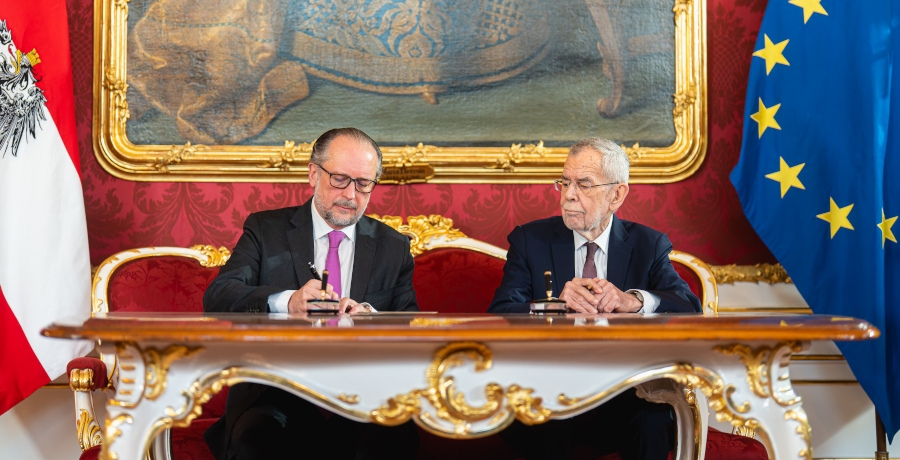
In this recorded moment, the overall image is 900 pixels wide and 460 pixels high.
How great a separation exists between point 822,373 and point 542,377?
230 centimetres

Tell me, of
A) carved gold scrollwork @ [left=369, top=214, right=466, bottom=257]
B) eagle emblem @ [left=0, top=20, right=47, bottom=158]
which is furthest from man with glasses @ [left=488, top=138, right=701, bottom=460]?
eagle emblem @ [left=0, top=20, right=47, bottom=158]

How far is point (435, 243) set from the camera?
3406 mm

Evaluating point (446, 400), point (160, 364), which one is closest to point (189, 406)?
point (160, 364)

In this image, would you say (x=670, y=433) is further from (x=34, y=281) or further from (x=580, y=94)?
(x=34, y=281)

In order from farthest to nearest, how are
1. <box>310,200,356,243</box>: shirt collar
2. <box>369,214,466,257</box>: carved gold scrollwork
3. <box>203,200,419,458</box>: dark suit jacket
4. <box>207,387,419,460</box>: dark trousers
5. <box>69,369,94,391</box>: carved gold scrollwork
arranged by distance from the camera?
1. <box>369,214,466,257</box>: carved gold scrollwork
2. <box>310,200,356,243</box>: shirt collar
3. <box>203,200,419,458</box>: dark suit jacket
4. <box>69,369,94,391</box>: carved gold scrollwork
5. <box>207,387,419,460</box>: dark trousers

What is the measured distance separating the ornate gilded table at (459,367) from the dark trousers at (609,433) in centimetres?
62

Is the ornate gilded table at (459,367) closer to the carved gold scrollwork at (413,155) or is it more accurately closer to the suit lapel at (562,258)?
the suit lapel at (562,258)

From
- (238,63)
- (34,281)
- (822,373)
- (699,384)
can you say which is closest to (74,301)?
(34,281)

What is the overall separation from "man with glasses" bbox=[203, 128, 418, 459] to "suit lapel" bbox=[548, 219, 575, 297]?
0.49m

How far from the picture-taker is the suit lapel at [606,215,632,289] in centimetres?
290

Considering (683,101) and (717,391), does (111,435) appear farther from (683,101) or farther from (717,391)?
(683,101)

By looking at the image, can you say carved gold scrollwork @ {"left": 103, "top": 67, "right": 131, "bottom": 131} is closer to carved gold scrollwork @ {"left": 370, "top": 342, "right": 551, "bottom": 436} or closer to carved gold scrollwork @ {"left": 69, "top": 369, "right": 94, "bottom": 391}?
carved gold scrollwork @ {"left": 69, "top": 369, "right": 94, "bottom": 391}

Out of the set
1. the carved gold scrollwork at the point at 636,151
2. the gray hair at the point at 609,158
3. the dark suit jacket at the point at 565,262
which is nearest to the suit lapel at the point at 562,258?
the dark suit jacket at the point at 565,262

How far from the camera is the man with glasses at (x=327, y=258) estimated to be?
8.02 ft
